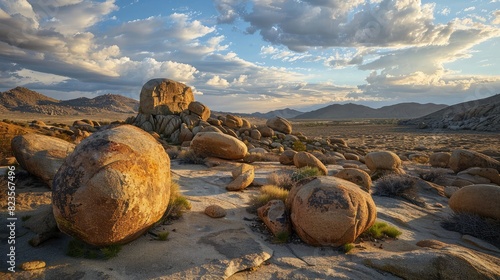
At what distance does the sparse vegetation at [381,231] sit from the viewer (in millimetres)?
7086

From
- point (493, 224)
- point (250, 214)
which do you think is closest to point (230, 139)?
point (250, 214)

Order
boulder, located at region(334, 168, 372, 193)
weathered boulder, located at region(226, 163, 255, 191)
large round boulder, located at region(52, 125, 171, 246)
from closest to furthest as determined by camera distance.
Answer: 1. large round boulder, located at region(52, 125, 171, 246)
2. weathered boulder, located at region(226, 163, 255, 191)
3. boulder, located at region(334, 168, 372, 193)

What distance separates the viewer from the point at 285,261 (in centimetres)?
575

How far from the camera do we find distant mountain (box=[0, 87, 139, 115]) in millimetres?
93213

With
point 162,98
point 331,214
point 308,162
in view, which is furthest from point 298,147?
point 331,214

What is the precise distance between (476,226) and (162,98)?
67.7 feet

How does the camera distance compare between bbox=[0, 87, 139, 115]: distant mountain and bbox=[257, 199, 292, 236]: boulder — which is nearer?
bbox=[257, 199, 292, 236]: boulder

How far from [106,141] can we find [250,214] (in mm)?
3926

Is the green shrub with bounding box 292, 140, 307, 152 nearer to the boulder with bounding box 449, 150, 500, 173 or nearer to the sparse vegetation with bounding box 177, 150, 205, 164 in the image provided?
the boulder with bounding box 449, 150, 500, 173

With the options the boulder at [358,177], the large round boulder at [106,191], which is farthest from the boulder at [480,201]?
the large round boulder at [106,191]

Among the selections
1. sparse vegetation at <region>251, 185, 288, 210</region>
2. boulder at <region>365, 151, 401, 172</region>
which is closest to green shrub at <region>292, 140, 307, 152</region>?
boulder at <region>365, 151, 401, 172</region>

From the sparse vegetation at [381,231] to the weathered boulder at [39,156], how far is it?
313 inches

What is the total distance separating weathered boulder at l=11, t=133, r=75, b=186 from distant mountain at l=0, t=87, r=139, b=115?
304 ft

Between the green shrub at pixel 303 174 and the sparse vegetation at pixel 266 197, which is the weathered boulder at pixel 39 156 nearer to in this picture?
the sparse vegetation at pixel 266 197
